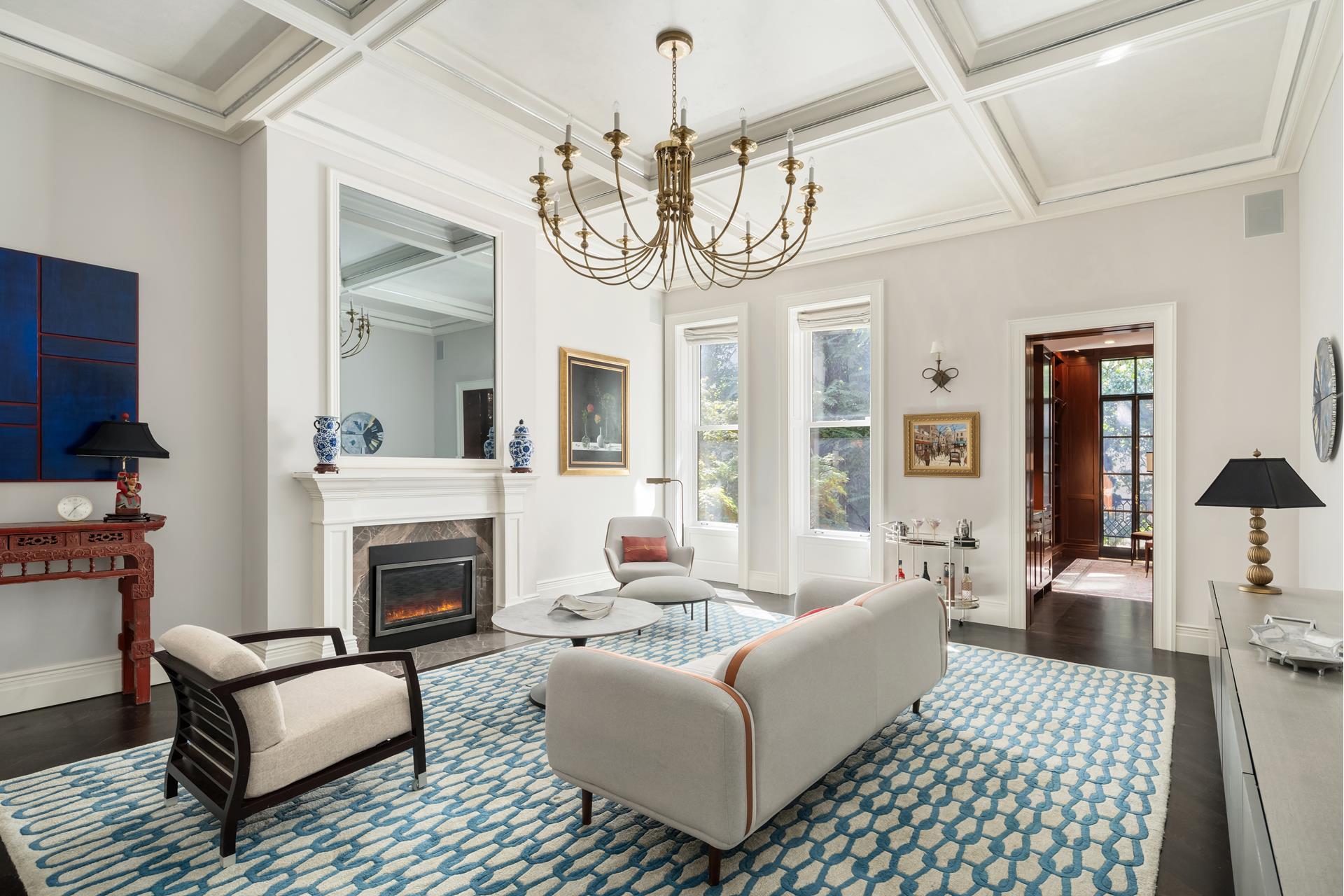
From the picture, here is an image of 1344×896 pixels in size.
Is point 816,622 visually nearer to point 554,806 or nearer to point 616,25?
point 554,806

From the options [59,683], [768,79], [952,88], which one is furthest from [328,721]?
[952,88]

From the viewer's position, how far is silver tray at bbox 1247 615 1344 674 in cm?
198

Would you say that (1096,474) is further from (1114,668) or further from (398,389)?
(398,389)

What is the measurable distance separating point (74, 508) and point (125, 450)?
0.36 metres

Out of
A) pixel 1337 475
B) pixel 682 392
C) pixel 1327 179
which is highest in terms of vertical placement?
pixel 1327 179

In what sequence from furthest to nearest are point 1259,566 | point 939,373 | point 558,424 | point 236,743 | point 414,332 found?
point 558,424, point 939,373, point 414,332, point 1259,566, point 236,743

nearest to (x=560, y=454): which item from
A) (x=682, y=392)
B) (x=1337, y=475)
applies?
(x=682, y=392)

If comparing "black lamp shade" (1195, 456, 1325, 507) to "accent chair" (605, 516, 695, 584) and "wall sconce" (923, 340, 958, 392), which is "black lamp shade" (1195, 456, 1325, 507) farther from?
"accent chair" (605, 516, 695, 584)

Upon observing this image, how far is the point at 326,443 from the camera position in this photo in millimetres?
3910

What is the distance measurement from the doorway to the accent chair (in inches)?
98.4

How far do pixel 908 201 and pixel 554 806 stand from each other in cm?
462

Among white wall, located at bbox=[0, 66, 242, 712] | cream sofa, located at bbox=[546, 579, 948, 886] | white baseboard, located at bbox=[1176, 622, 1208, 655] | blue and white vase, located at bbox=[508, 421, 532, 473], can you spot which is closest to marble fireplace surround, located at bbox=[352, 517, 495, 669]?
blue and white vase, located at bbox=[508, 421, 532, 473]

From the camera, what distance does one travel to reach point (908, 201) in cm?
503

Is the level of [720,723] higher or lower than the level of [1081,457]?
lower
